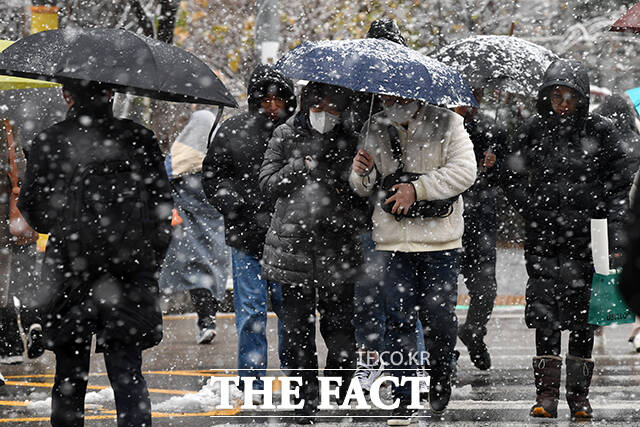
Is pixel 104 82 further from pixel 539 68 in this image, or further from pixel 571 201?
pixel 539 68

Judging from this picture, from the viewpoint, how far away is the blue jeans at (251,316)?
7.36m

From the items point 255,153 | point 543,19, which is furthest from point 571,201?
point 543,19

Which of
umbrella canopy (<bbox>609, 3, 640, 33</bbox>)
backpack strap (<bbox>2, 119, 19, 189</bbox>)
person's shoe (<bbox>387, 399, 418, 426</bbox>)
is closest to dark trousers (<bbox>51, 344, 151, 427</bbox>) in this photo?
person's shoe (<bbox>387, 399, 418, 426</bbox>)

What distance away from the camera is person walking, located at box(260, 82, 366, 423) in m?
6.64

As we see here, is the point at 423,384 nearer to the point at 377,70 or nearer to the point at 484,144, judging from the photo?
the point at 484,144

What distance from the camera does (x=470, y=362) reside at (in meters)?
9.24

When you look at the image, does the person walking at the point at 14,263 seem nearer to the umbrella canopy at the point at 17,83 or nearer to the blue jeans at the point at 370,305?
the umbrella canopy at the point at 17,83

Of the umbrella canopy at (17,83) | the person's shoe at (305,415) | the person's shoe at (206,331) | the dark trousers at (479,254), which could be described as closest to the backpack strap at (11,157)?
the umbrella canopy at (17,83)

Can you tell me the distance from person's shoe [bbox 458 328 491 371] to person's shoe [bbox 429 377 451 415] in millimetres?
1810

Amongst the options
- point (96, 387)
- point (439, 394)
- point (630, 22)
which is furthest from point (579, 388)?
point (96, 387)

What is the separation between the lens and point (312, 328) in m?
6.86

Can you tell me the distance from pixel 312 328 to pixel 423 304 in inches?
25.8

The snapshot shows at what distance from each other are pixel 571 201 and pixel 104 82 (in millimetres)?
2893

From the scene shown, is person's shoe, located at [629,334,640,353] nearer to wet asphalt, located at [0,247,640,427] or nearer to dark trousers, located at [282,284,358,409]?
wet asphalt, located at [0,247,640,427]
